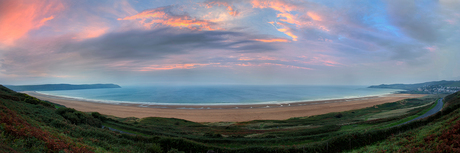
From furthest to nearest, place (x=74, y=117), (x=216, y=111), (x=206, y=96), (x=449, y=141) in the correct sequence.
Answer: (x=206, y=96), (x=216, y=111), (x=74, y=117), (x=449, y=141)

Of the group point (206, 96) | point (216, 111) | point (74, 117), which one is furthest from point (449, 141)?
point (206, 96)

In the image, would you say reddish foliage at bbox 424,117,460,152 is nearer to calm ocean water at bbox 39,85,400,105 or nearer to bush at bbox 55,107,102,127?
bush at bbox 55,107,102,127

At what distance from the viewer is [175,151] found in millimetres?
11750

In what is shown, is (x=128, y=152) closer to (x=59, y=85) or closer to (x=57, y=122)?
(x=57, y=122)

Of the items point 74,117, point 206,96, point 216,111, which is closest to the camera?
point 74,117

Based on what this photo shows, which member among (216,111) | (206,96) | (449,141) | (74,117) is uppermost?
(449,141)

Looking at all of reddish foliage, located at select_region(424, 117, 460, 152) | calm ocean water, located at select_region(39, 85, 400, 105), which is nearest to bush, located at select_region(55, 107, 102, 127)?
reddish foliage, located at select_region(424, 117, 460, 152)

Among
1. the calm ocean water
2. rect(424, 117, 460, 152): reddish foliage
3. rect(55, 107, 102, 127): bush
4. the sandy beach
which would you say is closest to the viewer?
rect(424, 117, 460, 152): reddish foliage

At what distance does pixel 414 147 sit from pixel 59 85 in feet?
819

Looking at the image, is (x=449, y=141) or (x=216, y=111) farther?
(x=216, y=111)

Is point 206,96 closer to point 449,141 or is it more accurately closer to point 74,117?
point 74,117

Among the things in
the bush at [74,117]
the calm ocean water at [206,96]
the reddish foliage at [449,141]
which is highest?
the reddish foliage at [449,141]

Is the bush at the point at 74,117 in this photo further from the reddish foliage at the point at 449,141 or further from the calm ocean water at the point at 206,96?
the calm ocean water at the point at 206,96

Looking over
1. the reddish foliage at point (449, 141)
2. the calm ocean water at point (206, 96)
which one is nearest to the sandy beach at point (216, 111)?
the calm ocean water at point (206, 96)
